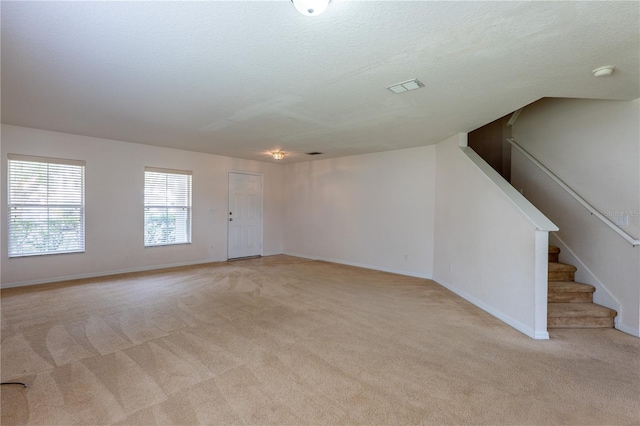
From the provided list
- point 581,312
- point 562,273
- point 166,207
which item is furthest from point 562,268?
point 166,207

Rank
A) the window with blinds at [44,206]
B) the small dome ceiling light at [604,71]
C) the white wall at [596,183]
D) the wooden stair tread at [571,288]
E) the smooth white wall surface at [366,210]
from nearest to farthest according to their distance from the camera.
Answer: the small dome ceiling light at [604,71]
the white wall at [596,183]
the wooden stair tread at [571,288]
the window with blinds at [44,206]
the smooth white wall surface at [366,210]

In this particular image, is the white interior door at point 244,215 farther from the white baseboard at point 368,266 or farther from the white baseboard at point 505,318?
the white baseboard at point 505,318

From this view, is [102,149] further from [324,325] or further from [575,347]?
[575,347]

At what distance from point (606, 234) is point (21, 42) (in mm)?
5616

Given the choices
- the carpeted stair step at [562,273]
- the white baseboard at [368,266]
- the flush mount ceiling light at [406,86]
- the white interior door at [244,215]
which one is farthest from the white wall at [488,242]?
the white interior door at [244,215]

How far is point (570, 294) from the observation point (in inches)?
135

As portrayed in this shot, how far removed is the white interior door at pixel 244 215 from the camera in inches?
270

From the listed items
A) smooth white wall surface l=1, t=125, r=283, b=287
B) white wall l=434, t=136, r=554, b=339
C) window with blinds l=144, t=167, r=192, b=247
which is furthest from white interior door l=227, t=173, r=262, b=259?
white wall l=434, t=136, r=554, b=339

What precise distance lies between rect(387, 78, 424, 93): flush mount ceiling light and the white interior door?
4879 millimetres

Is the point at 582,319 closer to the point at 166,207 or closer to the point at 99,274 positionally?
the point at 166,207

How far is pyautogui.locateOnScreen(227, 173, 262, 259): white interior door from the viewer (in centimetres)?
685

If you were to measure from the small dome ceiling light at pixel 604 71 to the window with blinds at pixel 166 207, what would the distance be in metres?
6.19

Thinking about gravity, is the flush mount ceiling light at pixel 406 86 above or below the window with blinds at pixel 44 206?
above

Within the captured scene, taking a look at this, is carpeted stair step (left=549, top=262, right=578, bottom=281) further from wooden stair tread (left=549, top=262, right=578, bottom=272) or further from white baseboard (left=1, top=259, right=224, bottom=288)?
white baseboard (left=1, top=259, right=224, bottom=288)
